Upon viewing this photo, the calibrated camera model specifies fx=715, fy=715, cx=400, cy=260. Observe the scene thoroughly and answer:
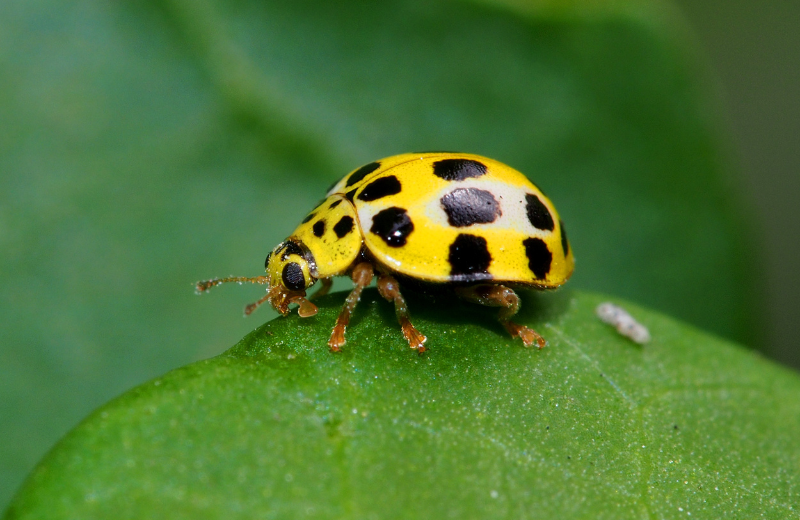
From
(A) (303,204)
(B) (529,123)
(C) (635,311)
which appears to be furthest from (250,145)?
(C) (635,311)

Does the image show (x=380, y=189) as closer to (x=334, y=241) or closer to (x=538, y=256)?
(x=334, y=241)

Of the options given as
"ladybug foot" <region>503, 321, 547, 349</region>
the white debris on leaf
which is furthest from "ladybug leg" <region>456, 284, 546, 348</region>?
the white debris on leaf

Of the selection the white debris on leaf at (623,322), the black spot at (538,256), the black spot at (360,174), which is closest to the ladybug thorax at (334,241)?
the black spot at (360,174)

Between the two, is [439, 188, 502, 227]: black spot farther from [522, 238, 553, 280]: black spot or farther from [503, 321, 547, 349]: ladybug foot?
[503, 321, 547, 349]: ladybug foot

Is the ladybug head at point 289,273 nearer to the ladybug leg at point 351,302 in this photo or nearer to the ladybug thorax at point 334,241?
the ladybug thorax at point 334,241

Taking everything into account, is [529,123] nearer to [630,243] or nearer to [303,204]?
[630,243]

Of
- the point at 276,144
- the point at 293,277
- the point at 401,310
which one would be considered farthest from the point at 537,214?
the point at 276,144
